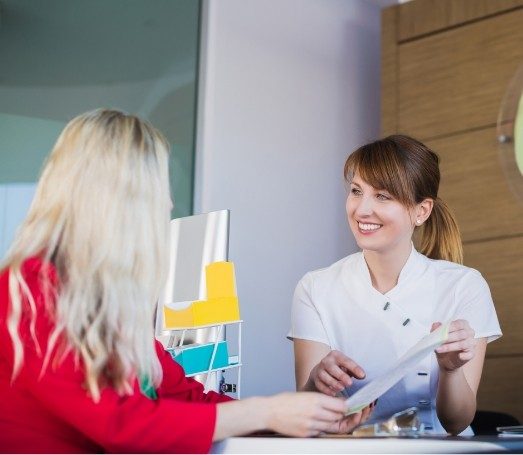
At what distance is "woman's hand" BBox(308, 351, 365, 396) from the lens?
1770 mm

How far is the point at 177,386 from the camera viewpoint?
1606mm

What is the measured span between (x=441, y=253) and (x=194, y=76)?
1853mm

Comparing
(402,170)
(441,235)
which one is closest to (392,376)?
(402,170)

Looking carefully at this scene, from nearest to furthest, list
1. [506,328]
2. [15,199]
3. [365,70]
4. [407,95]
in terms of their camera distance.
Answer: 1. [15,199]
2. [506,328]
3. [407,95]
4. [365,70]

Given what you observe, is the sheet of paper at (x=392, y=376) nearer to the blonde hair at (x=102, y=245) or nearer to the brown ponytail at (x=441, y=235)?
the blonde hair at (x=102, y=245)

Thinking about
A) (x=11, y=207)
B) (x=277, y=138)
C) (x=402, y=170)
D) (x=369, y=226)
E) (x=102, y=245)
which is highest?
(x=277, y=138)

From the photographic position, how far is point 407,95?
405 cm

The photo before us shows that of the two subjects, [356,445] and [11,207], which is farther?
[11,207]

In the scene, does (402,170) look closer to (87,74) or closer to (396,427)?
(396,427)

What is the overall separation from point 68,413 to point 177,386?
497mm

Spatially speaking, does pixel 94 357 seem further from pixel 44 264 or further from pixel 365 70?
pixel 365 70

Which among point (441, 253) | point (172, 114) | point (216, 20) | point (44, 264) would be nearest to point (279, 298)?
point (172, 114)

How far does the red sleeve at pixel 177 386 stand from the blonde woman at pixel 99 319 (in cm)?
27

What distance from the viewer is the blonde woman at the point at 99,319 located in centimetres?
114
